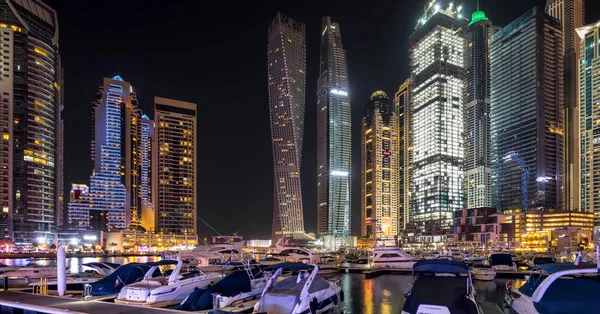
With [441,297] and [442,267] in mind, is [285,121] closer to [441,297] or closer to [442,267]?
[442,267]

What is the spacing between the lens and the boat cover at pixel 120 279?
20875 millimetres

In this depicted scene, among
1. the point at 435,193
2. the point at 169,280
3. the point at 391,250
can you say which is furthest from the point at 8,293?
the point at 435,193

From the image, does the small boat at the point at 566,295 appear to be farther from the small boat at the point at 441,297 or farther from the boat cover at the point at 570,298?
the small boat at the point at 441,297

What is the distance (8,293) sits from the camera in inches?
696

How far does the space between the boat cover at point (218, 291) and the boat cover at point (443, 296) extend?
26.4 ft

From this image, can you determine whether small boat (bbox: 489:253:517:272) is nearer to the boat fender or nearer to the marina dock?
the boat fender

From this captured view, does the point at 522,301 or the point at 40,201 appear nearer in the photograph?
the point at 522,301

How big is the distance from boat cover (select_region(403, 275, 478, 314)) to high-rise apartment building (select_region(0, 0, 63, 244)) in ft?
436

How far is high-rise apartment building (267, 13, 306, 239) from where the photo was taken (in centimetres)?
16362

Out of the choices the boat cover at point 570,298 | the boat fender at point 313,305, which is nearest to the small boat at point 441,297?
the boat cover at point 570,298

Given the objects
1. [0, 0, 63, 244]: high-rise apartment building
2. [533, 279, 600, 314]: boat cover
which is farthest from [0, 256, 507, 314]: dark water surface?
[0, 0, 63, 244]: high-rise apartment building

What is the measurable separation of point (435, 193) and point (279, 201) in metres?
74.8

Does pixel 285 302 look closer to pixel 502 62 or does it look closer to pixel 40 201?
pixel 40 201

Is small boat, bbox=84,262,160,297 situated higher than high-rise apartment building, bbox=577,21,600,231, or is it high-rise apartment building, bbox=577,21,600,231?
high-rise apartment building, bbox=577,21,600,231
